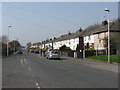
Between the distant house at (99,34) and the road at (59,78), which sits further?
the distant house at (99,34)

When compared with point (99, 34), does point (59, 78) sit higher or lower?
lower

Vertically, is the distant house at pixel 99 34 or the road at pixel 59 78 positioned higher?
the distant house at pixel 99 34

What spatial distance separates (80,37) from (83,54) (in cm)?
3049

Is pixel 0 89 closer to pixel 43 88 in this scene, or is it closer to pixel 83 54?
pixel 43 88

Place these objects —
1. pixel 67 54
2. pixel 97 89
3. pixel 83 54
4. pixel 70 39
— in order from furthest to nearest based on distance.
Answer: pixel 70 39, pixel 67 54, pixel 83 54, pixel 97 89

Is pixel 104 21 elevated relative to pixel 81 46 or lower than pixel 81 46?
elevated

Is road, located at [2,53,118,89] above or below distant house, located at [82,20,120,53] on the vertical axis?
below

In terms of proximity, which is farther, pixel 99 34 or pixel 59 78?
pixel 99 34

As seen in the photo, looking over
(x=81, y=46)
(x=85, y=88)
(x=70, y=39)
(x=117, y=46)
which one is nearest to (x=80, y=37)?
(x=81, y=46)

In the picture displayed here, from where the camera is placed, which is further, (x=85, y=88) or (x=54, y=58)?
(x=54, y=58)

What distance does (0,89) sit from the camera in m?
9.66

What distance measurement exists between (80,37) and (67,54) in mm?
15568

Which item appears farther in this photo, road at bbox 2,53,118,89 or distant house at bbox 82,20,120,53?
distant house at bbox 82,20,120,53

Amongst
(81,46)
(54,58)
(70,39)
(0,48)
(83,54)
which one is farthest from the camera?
(70,39)
